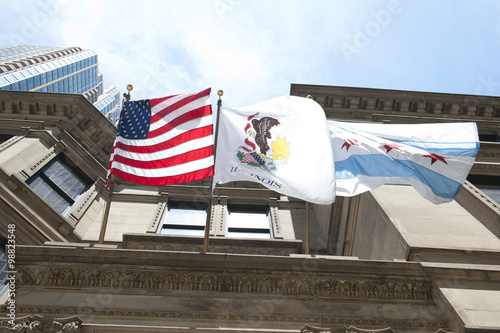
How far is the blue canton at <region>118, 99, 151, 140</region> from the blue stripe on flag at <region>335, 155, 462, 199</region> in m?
5.29

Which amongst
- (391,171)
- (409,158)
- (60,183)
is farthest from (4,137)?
(409,158)

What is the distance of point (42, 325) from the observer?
7297 mm

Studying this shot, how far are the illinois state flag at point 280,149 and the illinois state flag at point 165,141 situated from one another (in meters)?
0.48

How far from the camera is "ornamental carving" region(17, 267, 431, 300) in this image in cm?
829

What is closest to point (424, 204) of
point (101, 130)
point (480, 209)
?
point (480, 209)

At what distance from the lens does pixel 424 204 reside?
11.7m

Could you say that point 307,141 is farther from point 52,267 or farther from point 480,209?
point 52,267

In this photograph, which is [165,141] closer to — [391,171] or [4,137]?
[391,171]

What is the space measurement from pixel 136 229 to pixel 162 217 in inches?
53.9

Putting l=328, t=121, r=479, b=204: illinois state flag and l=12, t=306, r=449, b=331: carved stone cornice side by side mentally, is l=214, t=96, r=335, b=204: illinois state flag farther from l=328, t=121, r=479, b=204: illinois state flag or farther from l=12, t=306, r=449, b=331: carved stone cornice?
l=12, t=306, r=449, b=331: carved stone cornice

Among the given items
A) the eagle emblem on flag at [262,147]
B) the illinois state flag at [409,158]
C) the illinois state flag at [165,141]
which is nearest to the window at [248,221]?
the illinois state flag at [409,158]

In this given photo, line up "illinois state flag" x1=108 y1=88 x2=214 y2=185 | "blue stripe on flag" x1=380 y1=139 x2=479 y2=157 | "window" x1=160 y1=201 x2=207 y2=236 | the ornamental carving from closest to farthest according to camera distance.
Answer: the ornamental carving
"illinois state flag" x1=108 y1=88 x2=214 y2=185
"blue stripe on flag" x1=380 y1=139 x2=479 y2=157
"window" x1=160 y1=201 x2=207 y2=236

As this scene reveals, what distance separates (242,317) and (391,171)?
18.0ft

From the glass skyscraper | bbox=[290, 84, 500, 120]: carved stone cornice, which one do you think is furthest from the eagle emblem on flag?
the glass skyscraper
